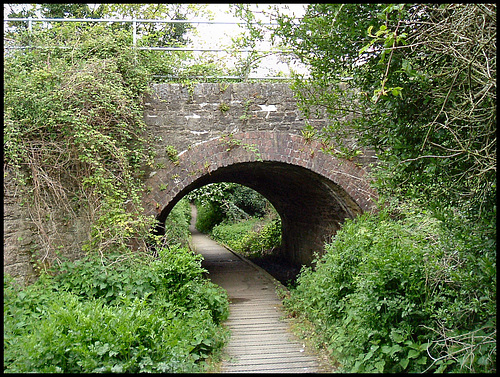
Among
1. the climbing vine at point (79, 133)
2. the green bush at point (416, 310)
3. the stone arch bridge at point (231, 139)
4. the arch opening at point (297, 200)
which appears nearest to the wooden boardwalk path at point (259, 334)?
the green bush at point (416, 310)

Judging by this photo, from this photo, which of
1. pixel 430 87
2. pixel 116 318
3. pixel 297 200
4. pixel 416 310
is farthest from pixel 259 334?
pixel 297 200

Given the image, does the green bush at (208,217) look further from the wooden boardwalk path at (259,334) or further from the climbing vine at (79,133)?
the climbing vine at (79,133)

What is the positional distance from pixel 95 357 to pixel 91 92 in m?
4.07

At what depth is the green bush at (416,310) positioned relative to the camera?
3.75 m

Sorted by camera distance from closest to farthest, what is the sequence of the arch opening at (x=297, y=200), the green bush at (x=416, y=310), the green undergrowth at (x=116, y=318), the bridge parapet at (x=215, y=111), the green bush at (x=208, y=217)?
the green bush at (x=416, y=310) < the green undergrowth at (x=116, y=318) < the bridge parapet at (x=215, y=111) < the arch opening at (x=297, y=200) < the green bush at (x=208, y=217)

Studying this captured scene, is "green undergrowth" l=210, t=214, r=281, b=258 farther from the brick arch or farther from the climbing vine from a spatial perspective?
the climbing vine

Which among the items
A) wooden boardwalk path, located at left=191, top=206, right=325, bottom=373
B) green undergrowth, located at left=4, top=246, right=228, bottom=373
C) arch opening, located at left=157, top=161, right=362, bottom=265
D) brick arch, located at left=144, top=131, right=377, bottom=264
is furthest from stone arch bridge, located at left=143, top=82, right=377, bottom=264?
wooden boardwalk path, located at left=191, top=206, right=325, bottom=373

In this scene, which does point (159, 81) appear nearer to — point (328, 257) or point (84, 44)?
point (84, 44)

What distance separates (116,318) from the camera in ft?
14.9

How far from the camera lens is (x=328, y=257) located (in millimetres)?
6684

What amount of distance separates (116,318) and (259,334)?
2.41 metres

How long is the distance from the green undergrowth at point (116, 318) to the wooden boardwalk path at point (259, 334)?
30 centimetres

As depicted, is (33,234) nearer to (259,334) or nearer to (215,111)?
(259,334)

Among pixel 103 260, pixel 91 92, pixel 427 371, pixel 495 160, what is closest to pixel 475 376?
pixel 427 371
